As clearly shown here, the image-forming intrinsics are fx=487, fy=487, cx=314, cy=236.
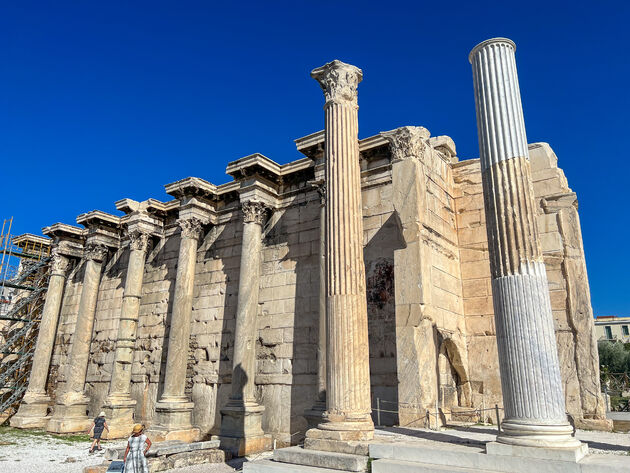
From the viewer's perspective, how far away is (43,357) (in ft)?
62.2

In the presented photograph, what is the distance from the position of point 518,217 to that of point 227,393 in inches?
410

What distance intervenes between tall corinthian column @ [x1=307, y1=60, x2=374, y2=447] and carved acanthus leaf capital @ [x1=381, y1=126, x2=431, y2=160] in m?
2.46

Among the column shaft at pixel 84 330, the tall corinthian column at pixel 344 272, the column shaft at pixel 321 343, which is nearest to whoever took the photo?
the tall corinthian column at pixel 344 272

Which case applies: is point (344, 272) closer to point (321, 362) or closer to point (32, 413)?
point (321, 362)

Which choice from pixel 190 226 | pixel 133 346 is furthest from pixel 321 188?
pixel 133 346

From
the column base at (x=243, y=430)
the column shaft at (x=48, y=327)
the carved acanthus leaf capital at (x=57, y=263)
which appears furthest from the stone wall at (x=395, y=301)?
the carved acanthus leaf capital at (x=57, y=263)

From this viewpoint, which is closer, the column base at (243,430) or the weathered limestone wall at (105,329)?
→ the column base at (243,430)

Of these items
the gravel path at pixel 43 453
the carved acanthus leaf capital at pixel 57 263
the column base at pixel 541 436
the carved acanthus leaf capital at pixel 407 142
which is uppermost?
the carved acanthus leaf capital at pixel 407 142

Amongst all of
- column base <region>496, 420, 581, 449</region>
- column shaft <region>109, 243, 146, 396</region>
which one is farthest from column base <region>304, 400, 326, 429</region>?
column shaft <region>109, 243, 146, 396</region>

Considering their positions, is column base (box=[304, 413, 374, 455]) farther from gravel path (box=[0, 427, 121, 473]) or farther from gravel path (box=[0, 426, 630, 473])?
gravel path (box=[0, 427, 121, 473])

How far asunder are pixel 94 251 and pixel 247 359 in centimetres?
919

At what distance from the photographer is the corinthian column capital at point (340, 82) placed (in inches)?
377

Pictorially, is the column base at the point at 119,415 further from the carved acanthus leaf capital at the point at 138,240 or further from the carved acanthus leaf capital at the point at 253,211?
the carved acanthus leaf capital at the point at 253,211

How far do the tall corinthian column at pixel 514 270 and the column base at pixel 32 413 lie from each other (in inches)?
678
